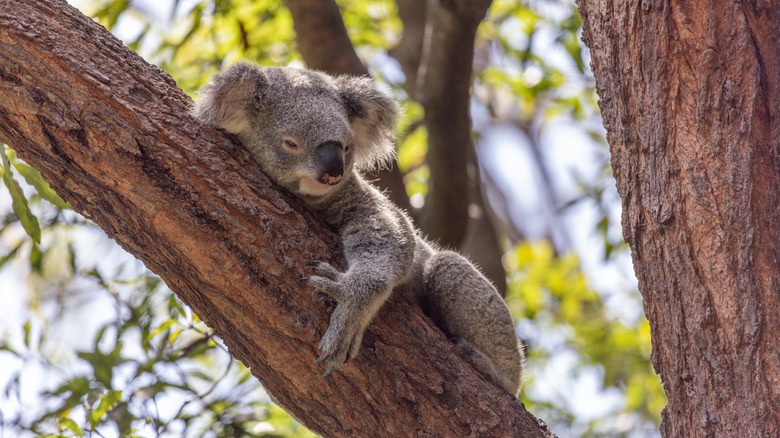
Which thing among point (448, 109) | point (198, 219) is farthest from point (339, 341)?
point (448, 109)

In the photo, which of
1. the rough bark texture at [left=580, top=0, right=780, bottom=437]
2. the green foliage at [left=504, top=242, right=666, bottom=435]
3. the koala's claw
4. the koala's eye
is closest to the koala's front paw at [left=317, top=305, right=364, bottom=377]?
the koala's claw

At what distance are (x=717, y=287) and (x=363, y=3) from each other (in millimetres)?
4566

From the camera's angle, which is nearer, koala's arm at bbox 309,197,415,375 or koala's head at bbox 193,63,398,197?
koala's arm at bbox 309,197,415,375

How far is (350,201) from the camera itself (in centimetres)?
343

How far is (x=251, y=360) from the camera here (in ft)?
8.77

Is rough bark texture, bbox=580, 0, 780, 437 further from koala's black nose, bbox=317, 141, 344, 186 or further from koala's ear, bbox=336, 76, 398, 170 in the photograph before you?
koala's ear, bbox=336, 76, 398, 170

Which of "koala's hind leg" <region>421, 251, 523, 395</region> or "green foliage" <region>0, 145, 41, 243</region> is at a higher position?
"koala's hind leg" <region>421, 251, 523, 395</region>

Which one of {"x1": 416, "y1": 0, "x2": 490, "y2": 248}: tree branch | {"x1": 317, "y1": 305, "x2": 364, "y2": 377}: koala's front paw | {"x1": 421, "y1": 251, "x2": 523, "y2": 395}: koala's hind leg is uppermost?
{"x1": 416, "y1": 0, "x2": 490, "y2": 248}: tree branch

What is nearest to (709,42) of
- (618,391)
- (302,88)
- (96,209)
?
(302,88)

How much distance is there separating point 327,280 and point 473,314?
103 cm

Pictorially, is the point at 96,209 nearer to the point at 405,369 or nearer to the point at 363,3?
the point at 405,369

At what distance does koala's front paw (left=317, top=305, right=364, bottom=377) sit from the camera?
8.39 feet

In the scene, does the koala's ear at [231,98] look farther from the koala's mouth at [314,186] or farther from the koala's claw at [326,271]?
the koala's claw at [326,271]

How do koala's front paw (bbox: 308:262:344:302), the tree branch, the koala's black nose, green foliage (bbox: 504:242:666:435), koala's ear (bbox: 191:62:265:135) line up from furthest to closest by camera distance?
1. green foliage (bbox: 504:242:666:435)
2. the tree branch
3. the koala's black nose
4. koala's ear (bbox: 191:62:265:135)
5. koala's front paw (bbox: 308:262:344:302)
